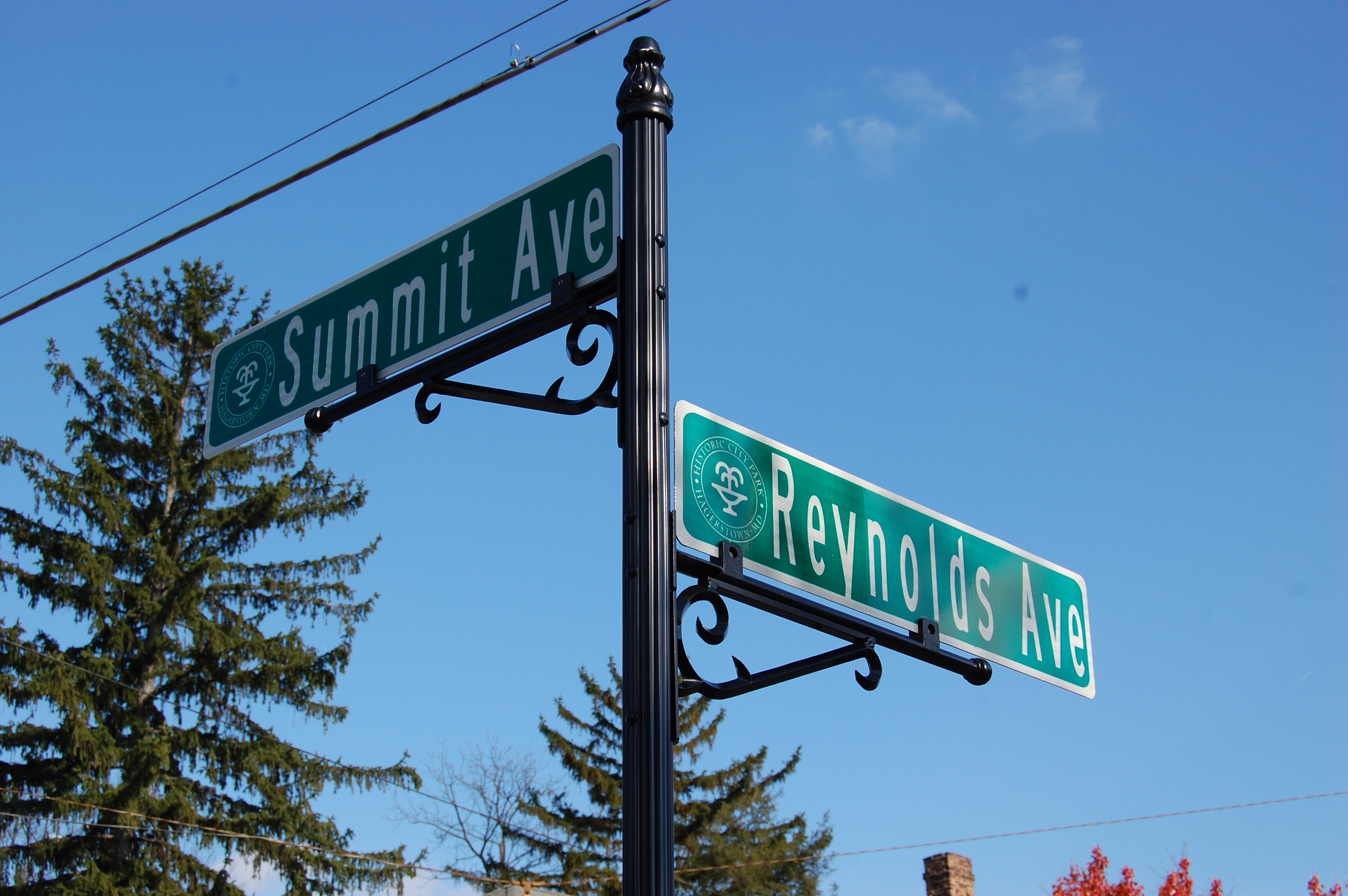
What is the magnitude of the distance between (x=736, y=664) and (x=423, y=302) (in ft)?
4.12

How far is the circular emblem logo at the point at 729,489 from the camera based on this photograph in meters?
3.06

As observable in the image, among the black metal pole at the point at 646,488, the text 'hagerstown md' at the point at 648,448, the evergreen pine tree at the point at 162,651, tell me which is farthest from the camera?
the evergreen pine tree at the point at 162,651

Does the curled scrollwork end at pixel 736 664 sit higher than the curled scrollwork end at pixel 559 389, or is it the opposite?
the curled scrollwork end at pixel 559 389

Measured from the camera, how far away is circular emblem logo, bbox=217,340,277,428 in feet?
12.8

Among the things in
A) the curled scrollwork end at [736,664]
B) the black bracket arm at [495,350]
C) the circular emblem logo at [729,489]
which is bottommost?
the curled scrollwork end at [736,664]

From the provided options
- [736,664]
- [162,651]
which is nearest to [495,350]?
[736,664]

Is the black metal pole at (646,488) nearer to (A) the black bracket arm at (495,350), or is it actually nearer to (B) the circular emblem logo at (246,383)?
(A) the black bracket arm at (495,350)

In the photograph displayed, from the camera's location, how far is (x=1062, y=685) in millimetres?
4129

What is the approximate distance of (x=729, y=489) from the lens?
3.16 m

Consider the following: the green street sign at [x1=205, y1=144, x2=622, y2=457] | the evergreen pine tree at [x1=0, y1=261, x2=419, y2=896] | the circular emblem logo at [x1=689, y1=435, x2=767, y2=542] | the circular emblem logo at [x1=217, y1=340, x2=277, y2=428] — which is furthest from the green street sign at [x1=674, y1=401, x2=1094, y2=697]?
the evergreen pine tree at [x1=0, y1=261, x2=419, y2=896]

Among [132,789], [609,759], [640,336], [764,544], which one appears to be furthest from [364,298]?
[609,759]

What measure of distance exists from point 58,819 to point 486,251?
19572mm

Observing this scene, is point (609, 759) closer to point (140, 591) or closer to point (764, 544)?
point (140, 591)

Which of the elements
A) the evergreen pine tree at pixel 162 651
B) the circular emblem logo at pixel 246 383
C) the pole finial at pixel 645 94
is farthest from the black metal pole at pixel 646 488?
the evergreen pine tree at pixel 162 651
